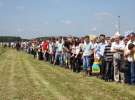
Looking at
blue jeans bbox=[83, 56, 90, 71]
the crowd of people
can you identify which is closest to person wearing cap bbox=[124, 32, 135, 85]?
the crowd of people

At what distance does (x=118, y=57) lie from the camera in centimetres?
1920

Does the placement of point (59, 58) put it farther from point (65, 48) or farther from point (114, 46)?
point (114, 46)

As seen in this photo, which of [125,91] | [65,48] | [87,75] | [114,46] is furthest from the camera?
[65,48]

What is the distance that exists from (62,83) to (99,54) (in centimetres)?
274

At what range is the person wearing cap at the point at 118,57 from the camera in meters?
18.9

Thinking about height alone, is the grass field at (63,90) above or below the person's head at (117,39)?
below

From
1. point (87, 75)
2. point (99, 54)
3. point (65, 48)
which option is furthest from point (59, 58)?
point (99, 54)

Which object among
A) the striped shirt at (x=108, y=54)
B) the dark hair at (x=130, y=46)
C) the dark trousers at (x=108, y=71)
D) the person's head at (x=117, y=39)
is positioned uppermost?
the person's head at (x=117, y=39)

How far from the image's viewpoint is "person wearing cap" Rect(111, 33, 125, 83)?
18859 millimetres

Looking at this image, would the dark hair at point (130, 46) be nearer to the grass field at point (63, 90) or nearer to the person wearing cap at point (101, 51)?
the grass field at point (63, 90)

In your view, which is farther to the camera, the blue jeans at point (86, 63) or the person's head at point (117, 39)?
the blue jeans at point (86, 63)

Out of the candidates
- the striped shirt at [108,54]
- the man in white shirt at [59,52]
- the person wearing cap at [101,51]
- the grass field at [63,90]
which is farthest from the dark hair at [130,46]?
the man in white shirt at [59,52]

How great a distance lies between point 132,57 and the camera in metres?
18.1

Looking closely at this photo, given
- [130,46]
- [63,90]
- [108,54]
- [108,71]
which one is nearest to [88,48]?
[108,54]
